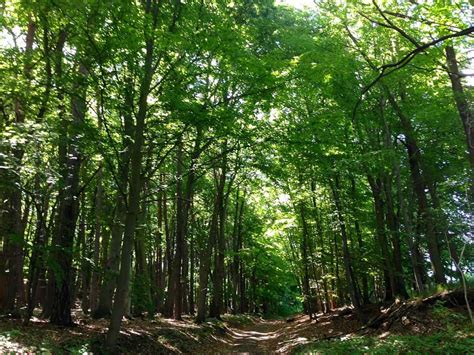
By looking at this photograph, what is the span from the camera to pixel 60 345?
285 inches

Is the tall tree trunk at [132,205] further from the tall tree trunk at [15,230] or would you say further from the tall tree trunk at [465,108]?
the tall tree trunk at [465,108]

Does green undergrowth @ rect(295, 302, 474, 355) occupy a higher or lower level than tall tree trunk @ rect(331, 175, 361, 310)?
lower

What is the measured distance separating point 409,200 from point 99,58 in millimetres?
14032

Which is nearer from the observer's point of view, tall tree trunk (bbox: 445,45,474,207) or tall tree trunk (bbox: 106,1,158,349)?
tall tree trunk (bbox: 106,1,158,349)

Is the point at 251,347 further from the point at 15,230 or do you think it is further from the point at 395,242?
the point at 15,230

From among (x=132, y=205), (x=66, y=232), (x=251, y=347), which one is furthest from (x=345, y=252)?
(x=66, y=232)

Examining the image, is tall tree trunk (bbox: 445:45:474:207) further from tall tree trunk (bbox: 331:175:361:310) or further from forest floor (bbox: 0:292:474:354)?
tall tree trunk (bbox: 331:175:361:310)

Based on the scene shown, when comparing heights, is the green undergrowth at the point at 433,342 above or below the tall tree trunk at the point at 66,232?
below

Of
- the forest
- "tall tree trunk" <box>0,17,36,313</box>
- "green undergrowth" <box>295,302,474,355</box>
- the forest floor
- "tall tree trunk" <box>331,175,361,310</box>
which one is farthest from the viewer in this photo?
"tall tree trunk" <box>331,175,361,310</box>

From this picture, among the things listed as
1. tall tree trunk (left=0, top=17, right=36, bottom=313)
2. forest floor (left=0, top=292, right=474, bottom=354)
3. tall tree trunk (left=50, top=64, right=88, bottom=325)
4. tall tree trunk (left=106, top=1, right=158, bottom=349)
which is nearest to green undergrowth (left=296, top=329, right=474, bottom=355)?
forest floor (left=0, top=292, right=474, bottom=354)

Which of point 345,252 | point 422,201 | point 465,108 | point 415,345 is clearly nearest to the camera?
point 415,345

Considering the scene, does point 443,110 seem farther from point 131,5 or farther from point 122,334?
point 122,334

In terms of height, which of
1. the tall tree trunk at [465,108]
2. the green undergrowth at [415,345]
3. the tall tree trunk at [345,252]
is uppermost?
the tall tree trunk at [465,108]

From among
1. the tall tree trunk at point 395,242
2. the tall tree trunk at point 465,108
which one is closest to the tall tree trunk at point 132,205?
the tall tree trunk at point 465,108
